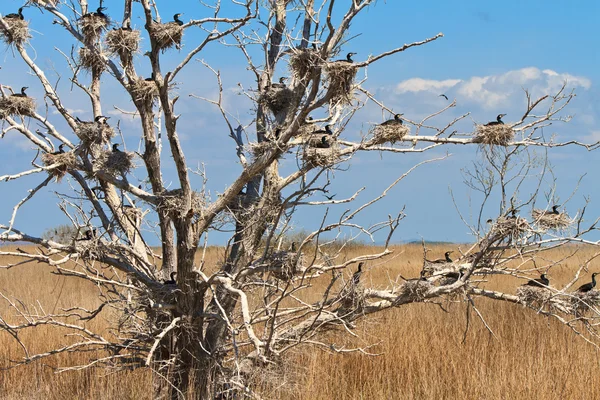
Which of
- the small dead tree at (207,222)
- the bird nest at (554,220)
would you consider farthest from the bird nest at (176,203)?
the bird nest at (554,220)

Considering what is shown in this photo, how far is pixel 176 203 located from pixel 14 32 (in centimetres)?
322

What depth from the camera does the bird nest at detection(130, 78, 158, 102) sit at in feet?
21.8

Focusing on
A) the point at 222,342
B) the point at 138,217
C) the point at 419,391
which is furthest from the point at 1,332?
the point at 419,391

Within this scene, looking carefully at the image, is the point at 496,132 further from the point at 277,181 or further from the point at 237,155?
the point at 237,155

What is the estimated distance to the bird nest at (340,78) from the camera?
18.4ft

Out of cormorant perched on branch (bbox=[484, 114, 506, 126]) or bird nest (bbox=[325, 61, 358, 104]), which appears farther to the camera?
cormorant perched on branch (bbox=[484, 114, 506, 126])

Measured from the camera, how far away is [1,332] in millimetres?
10406

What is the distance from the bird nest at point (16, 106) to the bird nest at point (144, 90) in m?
1.38

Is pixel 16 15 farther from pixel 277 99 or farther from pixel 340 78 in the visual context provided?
pixel 340 78

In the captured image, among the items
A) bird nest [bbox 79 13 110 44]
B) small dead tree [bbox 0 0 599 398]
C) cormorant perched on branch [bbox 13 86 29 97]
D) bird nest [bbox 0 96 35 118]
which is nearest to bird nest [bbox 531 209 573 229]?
small dead tree [bbox 0 0 599 398]

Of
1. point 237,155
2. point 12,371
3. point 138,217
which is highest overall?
point 237,155

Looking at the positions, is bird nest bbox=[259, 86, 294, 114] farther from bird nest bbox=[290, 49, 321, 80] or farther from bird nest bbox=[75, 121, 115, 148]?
bird nest bbox=[75, 121, 115, 148]

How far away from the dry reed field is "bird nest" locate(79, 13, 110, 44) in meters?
2.79

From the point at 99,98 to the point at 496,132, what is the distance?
4.67 meters
